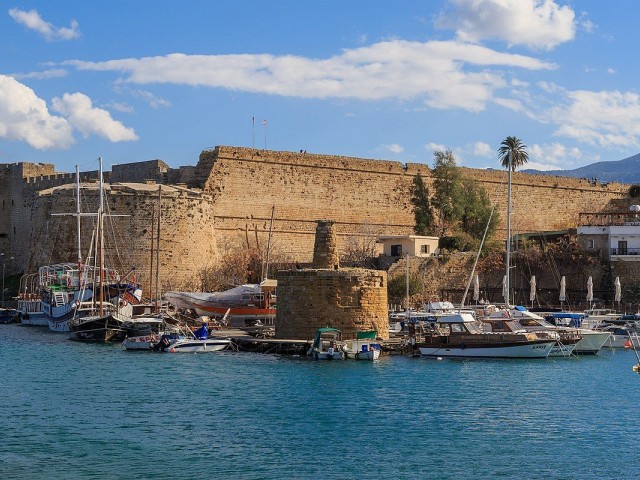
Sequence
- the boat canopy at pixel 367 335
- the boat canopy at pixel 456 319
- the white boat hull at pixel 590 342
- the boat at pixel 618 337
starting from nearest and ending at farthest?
the boat canopy at pixel 367 335
the boat canopy at pixel 456 319
the white boat hull at pixel 590 342
the boat at pixel 618 337

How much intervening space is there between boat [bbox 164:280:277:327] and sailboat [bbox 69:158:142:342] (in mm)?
1770

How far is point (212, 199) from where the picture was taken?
48031 mm

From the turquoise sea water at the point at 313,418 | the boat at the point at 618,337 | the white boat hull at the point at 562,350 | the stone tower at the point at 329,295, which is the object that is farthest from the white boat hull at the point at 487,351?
the boat at the point at 618,337

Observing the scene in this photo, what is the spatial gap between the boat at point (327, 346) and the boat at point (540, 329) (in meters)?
5.24

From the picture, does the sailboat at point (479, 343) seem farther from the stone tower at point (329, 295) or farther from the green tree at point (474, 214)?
the green tree at point (474, 214)

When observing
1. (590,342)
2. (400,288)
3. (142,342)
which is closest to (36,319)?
(142,342)

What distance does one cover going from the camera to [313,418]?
2370cm

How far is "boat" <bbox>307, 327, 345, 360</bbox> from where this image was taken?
3169 centimetres

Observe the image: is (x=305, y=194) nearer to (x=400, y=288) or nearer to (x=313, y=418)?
(x=400, y=288)

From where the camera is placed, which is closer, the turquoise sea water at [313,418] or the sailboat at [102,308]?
the turquoise sea water at [313,418]

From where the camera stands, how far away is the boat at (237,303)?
1654 inches

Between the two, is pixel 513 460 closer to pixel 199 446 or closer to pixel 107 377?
pixel 199 446

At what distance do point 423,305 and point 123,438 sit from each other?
24616 millimetres

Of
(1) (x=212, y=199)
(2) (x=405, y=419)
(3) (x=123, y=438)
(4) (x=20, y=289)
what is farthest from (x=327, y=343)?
(4) (x=20, y=289)
